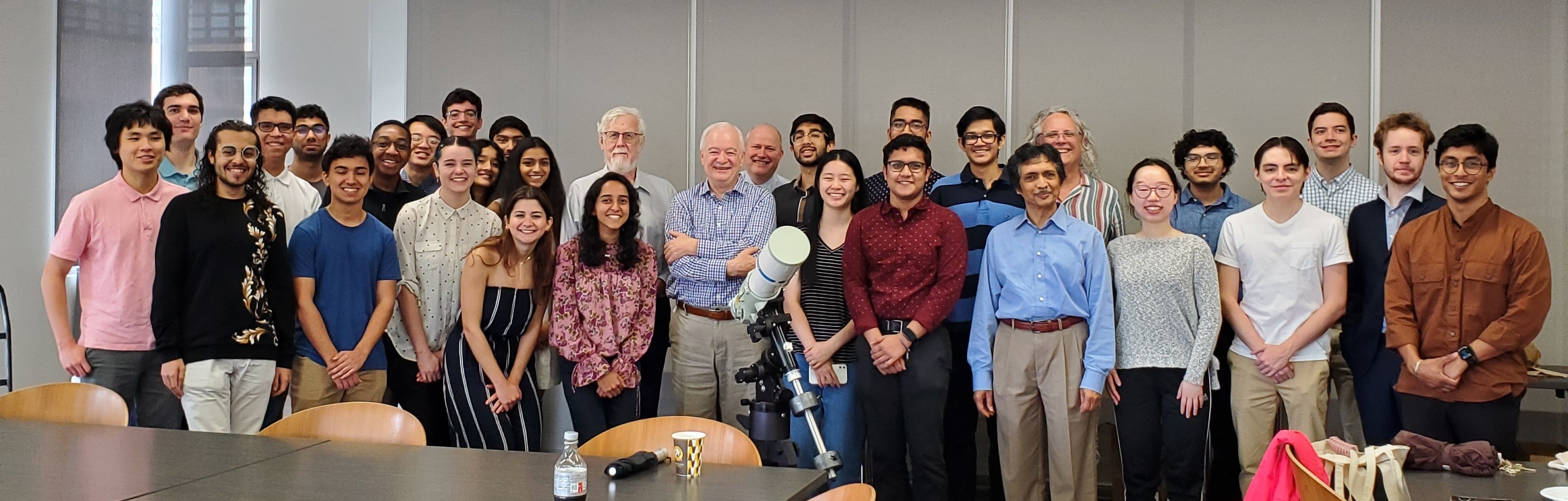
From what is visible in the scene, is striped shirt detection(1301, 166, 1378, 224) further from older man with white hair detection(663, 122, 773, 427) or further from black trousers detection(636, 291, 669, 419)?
black trousers detection(636, 291, 669, 419)

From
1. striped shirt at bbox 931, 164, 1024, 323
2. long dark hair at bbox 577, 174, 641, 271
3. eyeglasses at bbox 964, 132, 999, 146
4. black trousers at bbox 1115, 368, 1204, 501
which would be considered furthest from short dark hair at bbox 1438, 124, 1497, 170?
long dark hair at bbox 577, 174, 641, 271

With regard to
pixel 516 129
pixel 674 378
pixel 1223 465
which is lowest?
pixel 1223 465

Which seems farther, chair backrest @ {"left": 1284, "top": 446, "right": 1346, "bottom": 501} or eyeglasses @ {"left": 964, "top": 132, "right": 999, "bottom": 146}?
eyeglasses @ {"left": 964, "top": 132, "right": 999, "bottom": 146}

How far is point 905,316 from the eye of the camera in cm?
380

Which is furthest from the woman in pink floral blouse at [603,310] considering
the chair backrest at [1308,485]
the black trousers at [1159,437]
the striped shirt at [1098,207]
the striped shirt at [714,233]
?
the chair backrest at [1308,485]

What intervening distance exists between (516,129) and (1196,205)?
2.91 metres

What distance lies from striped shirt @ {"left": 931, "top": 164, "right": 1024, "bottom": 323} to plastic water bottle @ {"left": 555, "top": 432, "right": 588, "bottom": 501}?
6.54ft

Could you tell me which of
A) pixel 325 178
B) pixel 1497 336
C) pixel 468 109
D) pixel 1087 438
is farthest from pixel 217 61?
pixel 1497 336

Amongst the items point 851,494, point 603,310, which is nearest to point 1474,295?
point 851,494

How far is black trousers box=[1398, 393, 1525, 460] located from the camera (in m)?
3.50

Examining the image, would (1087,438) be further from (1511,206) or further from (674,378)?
(1511,206)

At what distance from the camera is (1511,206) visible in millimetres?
5012

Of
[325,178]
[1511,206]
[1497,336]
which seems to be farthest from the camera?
[1511,206]

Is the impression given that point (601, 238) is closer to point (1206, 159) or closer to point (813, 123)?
point (813, 123)
